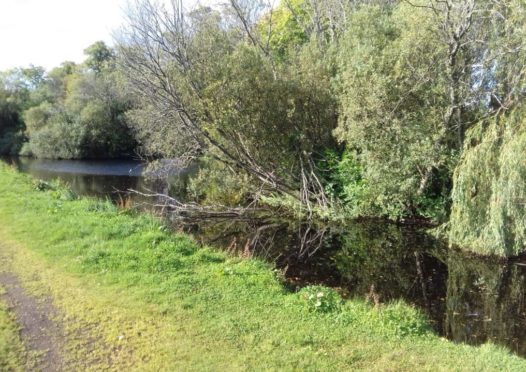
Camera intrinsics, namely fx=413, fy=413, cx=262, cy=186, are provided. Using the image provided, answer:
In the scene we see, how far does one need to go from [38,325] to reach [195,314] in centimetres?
214

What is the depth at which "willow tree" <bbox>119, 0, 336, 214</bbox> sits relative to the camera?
17.1 m

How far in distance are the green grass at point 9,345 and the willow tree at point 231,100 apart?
1229 centimetres

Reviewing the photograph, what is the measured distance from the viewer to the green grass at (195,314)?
17.1 feet

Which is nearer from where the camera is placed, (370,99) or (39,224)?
(39,224)

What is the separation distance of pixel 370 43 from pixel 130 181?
19.3 m

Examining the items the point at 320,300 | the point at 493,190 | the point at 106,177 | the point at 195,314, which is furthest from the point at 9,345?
the point at 106,177

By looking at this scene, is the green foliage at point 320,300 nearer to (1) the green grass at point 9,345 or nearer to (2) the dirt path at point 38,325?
(2) the dirt path at point 38,325

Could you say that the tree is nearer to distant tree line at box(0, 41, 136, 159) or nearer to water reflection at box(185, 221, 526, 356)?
distant tree line at box(0, 41, 136, 159)

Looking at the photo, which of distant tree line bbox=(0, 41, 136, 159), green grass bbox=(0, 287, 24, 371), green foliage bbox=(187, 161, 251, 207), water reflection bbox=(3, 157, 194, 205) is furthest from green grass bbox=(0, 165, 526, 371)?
distant tree line bbox=(0, 41, 136, 159)

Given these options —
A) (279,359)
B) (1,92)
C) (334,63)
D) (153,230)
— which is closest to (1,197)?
(153,230)

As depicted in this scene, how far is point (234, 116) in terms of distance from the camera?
1745cm

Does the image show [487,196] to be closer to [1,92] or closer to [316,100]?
[316,100]

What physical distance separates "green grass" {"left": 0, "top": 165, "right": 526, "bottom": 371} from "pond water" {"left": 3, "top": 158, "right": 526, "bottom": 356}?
69.1 inches

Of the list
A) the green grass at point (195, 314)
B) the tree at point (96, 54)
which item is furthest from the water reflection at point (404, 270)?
the tree at point (96, 54)
